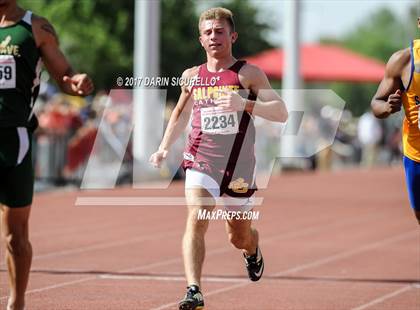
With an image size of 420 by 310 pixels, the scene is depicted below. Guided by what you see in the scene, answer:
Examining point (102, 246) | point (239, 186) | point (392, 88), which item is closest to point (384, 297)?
point (239, 186)

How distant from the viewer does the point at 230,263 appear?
36.8ft

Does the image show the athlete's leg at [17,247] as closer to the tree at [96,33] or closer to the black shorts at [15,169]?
the black shorts at [15,169]

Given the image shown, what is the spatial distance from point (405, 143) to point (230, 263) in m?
4.22

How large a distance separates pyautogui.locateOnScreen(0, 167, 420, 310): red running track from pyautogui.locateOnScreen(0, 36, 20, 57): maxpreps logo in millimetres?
2166

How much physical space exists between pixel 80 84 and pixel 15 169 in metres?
0.65

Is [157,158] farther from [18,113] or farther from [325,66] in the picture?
[325,66]

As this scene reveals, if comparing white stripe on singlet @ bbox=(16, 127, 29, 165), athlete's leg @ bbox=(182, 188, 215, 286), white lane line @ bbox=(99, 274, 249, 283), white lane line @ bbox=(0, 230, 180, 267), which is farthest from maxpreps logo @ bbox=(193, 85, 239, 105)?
white lane line @ bbox=(0, 230, 180, 267)

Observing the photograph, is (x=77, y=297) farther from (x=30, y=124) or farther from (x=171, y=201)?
(x=171, y=201)

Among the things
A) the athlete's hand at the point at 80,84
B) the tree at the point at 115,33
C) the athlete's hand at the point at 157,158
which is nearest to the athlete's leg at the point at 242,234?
the athlete's hand at the point at 157,158

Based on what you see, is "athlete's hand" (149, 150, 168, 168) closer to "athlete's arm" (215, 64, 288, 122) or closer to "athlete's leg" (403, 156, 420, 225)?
"athlete's arm" (215, 64, 288, 122)

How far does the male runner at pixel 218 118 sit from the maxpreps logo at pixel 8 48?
1.66m

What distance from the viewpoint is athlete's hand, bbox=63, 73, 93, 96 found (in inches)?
257

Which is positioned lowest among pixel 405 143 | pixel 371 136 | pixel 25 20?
pixel 371 136

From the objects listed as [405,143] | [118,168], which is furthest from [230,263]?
[118,168]
